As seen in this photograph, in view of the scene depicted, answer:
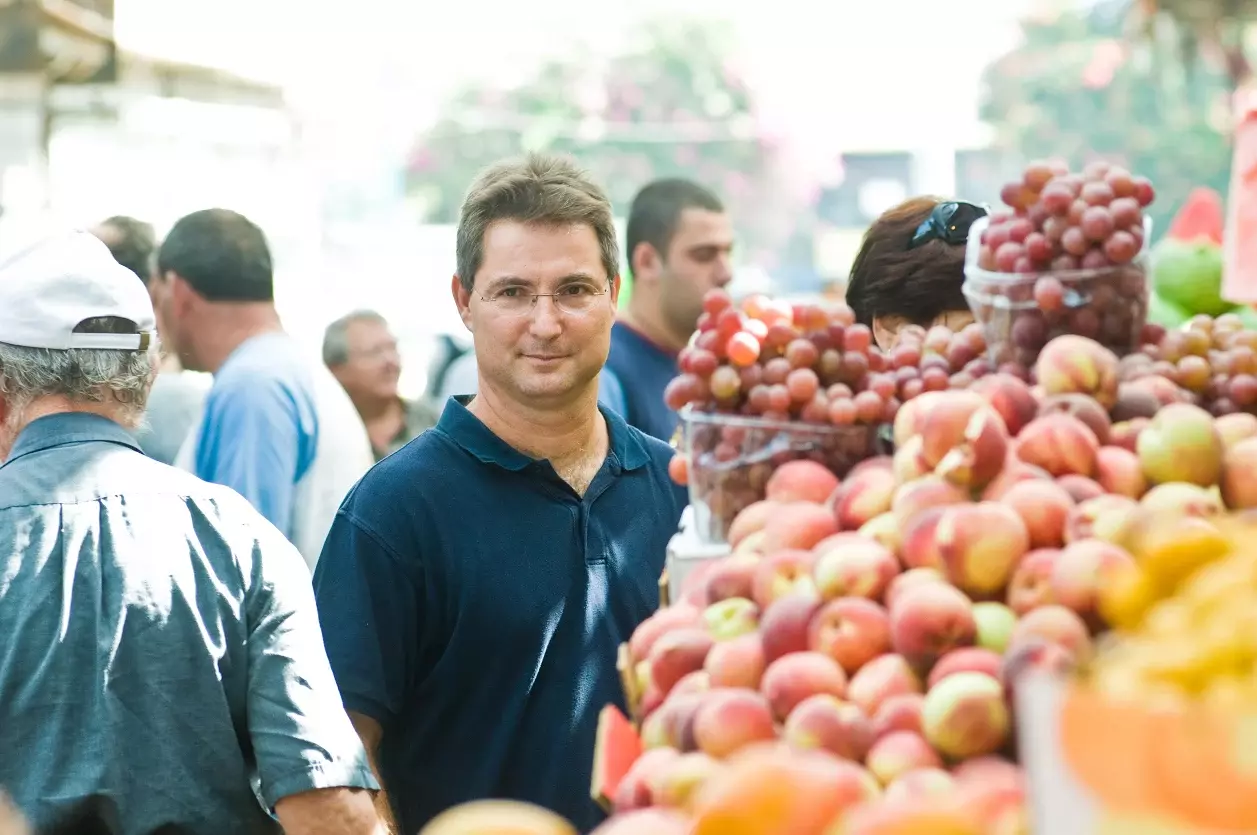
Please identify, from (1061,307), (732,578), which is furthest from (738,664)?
(1061,307)

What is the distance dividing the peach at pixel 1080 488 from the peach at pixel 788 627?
10.2 inches

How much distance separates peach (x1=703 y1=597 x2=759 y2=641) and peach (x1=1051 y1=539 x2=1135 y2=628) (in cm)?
32

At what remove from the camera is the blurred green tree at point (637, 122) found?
25.4m

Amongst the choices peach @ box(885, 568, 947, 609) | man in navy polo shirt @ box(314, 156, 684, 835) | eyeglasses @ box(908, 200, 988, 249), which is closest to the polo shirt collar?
man in navy polo shirt @ box(314, 156, 684, 835)

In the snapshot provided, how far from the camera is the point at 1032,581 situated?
50.9 inches

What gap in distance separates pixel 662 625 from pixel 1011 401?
43 cm

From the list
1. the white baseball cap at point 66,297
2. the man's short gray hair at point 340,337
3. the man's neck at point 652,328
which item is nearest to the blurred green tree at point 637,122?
the man's short gray hair at point 340,337

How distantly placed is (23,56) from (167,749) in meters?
4.98

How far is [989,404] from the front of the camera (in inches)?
61.5

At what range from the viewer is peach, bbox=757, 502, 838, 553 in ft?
4.92

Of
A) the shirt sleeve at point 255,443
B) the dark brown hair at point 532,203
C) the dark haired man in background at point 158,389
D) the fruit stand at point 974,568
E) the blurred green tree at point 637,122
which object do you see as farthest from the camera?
the blurred green tree at point 637,122

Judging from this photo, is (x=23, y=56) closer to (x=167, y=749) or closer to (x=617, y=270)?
(x=617, y=270)

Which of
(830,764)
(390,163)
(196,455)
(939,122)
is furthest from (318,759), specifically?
(939,122)

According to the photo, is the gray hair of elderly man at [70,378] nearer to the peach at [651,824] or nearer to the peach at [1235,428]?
the peach at [651,824]
